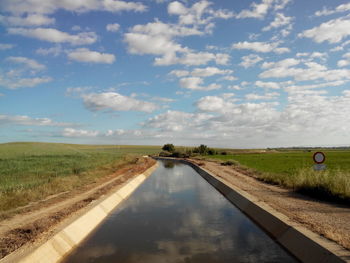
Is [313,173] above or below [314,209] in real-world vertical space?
above

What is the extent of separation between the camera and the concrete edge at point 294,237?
703cm

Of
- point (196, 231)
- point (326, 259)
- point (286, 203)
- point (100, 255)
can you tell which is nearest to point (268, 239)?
point (196, 231)

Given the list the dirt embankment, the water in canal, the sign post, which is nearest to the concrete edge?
the water in canal

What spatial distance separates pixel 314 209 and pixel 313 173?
18.0ft

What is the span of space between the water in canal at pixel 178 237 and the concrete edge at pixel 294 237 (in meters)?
0.29

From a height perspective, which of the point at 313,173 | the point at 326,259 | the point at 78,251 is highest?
the point at 313,173

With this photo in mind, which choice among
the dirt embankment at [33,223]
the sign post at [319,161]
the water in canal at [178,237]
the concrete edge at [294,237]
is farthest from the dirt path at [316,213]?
the dirt embankment at [33,223]

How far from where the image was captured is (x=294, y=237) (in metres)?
8.91

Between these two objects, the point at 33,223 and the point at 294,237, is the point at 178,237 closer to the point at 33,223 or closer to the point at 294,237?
the point at 294,237

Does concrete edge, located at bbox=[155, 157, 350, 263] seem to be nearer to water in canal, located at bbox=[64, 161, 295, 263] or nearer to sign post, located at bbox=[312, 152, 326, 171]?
water in canal, located at bbox=[64, 161, 295, 263]

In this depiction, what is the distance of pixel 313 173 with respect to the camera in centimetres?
1720

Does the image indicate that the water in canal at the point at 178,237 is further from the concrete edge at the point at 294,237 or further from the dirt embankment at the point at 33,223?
the dirt embankment at the point at 33,223

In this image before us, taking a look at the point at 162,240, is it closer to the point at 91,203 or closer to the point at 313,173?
the point at 91,203

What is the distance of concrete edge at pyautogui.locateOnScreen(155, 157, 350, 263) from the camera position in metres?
7.03
